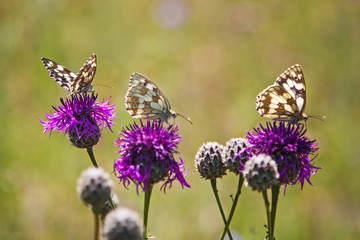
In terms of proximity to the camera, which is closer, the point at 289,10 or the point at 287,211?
the point at 287,211

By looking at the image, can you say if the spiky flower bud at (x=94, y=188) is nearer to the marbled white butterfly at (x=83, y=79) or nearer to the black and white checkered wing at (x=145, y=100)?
the black and white checkered wing at (x=145, y=100)

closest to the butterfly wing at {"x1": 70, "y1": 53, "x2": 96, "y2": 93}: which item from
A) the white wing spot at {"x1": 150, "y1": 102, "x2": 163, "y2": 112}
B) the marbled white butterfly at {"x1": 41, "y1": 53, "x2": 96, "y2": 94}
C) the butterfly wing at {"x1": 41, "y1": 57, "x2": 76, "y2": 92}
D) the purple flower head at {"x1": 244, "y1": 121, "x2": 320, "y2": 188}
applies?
the marbled white butterfly at {"x1": 41, "y1": 53, "x2": 96, "y2": 94}

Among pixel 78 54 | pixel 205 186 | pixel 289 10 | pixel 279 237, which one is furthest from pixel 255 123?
pixel 78 54

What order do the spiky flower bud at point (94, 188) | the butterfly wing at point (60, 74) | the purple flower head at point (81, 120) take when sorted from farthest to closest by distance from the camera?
1. the butterfly wing at point (60, 74)
2. the purple flower head at point (81, 120)
3. the spiky flower bud at point (94, 188)

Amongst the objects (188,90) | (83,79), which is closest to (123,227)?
(83,79)

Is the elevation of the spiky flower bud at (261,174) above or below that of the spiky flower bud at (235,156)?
below

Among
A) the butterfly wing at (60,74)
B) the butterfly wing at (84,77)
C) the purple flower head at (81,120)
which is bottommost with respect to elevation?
the purple flower head at (81,120)

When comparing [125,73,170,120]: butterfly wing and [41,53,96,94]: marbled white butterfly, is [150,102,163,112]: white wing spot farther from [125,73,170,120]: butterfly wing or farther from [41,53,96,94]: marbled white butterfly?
[41,53,96,94]: marbled white butterfly

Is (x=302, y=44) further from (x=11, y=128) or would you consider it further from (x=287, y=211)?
(x=11, y=128)

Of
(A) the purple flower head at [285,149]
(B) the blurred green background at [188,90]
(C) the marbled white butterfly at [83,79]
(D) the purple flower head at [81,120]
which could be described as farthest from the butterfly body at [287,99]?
(B) the blurred green background at [188,90]
